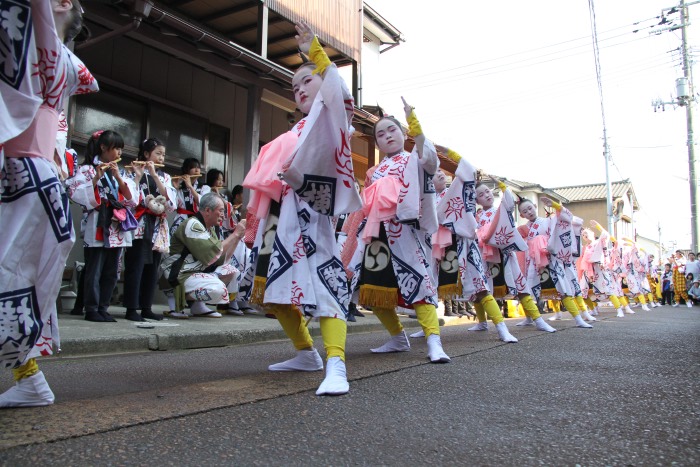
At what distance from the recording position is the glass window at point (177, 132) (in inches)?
353

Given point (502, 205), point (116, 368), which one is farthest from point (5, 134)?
point (502, 205)

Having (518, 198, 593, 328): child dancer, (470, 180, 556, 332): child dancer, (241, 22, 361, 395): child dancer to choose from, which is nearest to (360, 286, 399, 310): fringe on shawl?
(241, 22, 361, 395): child dancer

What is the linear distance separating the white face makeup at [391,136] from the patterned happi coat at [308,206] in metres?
1.21

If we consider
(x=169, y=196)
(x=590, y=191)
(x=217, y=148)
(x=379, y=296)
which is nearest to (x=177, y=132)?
(x=217, y=148)

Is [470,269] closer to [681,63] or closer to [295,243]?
[295,243]

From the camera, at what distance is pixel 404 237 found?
3.96m

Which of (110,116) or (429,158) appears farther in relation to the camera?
(110,116)

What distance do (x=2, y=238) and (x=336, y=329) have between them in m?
1.57

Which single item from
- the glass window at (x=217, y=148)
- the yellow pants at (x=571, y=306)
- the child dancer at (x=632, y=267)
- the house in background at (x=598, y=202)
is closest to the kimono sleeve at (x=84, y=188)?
the glass window at (x=217, y=148)

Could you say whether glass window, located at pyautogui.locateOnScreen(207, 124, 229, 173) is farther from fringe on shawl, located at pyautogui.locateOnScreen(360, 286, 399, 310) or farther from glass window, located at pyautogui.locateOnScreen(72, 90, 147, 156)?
fringe on shawl, located at pyautogui.locateOnScreen(360, 286, 399, 310)

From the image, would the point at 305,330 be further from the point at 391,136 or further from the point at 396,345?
the point at 391,136

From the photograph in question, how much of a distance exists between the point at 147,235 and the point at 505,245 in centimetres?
397

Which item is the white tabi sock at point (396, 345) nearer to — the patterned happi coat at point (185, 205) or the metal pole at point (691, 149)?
the patterned happi coat at point (185, 205)

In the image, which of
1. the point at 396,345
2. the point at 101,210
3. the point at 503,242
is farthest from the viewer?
the point at 503,242
